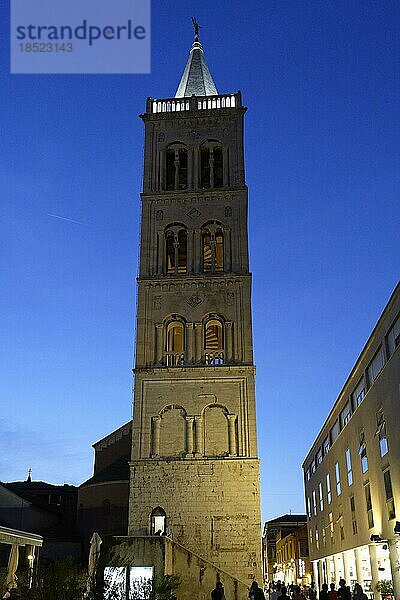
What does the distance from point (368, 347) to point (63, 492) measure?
4335 cm

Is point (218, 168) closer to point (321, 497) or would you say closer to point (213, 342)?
point (213, 342)

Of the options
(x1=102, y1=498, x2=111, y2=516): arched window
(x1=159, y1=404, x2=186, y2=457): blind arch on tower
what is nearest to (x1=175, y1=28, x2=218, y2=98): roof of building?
(x1=159, y1=404, x2=186, y2=457): blind arch on tower

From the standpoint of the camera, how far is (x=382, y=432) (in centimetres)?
2767

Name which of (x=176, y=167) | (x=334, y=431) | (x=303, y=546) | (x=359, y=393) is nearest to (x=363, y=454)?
(x=359, y=393)

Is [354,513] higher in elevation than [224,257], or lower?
lower

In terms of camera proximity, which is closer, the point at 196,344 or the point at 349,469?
the point at 349,469

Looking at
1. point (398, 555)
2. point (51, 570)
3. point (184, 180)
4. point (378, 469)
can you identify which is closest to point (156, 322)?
point (184, 180)

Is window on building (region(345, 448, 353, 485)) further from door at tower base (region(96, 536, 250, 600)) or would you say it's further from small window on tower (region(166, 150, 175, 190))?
small window on tower (region(166, 150, 175, 190))

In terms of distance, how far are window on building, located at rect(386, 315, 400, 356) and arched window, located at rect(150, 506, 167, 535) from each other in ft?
49.7

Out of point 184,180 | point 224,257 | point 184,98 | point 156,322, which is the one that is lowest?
point 156,322

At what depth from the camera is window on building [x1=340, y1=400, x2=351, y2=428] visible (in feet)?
118

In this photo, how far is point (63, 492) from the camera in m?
64.6

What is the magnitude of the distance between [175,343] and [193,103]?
16.9m

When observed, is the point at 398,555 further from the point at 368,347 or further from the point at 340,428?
the point at 340,428
